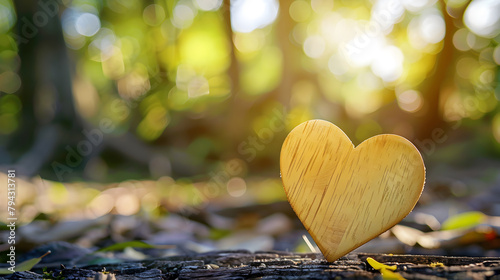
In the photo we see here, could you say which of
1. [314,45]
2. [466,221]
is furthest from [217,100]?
[466,221]

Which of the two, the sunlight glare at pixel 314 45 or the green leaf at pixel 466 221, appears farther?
the sunlight glare at pixel 314 45

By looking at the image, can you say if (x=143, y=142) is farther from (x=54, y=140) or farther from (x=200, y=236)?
(x=200, y=236)

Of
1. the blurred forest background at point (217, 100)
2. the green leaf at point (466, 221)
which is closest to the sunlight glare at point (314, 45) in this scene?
the blurred forest background at point (217, 100)

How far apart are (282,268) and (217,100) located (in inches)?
140

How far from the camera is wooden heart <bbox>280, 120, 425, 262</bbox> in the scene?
0.90m

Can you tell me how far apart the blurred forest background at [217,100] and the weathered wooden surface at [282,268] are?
1.48 metres

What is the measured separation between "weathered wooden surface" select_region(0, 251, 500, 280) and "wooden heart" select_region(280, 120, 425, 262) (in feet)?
0.27

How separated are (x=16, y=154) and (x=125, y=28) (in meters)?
2.30

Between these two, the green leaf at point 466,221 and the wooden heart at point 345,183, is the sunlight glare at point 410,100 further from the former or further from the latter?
the wooden heart at point 345,183

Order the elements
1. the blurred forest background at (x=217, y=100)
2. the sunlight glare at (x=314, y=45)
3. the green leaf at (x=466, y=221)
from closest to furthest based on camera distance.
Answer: the green leaf at (x=466, y=221) → the blurred forest background at (x=217, y=100) → the sunlight glare at (x=314, y=45)

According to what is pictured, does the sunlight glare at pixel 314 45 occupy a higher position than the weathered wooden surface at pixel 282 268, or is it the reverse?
the sunlight glare at pixel 314 45

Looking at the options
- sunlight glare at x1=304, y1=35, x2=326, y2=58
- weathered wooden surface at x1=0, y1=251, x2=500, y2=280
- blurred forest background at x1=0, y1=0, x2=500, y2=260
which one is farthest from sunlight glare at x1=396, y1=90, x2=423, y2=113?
weathered wooden surface at x1=0, y1=251, x2=500, y2=280

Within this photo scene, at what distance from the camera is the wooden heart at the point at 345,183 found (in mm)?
899

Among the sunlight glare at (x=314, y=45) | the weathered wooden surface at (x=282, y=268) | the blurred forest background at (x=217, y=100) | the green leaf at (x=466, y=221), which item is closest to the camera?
the weathered wooden surface at (x=282, y=268)
